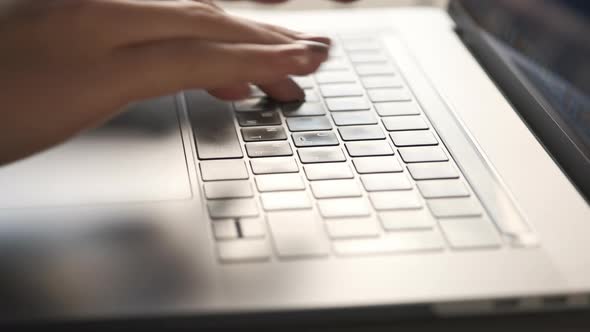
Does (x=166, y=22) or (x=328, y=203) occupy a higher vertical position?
(x=166, y=22)

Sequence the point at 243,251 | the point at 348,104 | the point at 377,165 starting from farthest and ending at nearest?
the point at 348,104 → the point at 377,165 → the point at 243,251

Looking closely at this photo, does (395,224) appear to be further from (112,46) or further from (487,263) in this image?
(112,46)

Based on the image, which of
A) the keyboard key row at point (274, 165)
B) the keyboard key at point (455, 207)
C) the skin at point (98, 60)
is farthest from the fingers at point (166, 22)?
the keyboard key at point (455, 207)

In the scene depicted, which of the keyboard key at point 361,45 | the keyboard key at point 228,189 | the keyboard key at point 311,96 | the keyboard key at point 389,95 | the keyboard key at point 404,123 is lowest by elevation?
the keyboard key at point 228,189

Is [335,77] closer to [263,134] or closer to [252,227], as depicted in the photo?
[263,134]

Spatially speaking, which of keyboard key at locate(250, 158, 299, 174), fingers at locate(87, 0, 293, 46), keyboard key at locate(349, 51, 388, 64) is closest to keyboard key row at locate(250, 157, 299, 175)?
keyboard key at locate(250, 158, 299, 174)

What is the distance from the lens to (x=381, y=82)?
0.69 meters

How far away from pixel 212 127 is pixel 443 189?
21 cm

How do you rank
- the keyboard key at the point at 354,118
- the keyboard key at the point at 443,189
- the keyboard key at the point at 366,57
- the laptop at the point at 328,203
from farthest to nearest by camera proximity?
the keyboard key at the point at 366,57 < the keyboard key at the point at 354,118 < the keyboard key at the point at 443,189 < the laptop at the point at 328,203

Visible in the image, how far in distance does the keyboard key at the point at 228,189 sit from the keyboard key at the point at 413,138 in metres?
0.15

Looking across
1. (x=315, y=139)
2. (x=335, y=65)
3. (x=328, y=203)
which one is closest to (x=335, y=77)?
(x=335, y=65)

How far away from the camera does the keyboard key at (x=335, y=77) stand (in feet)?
2.27

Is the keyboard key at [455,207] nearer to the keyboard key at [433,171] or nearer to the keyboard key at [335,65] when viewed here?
the keyboard key at [433,171]

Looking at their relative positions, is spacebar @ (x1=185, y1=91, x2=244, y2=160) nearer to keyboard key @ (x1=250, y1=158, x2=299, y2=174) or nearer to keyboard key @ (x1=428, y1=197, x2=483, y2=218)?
keyboard key @ (x1=250, y1=158, x2=299, y2=174)
